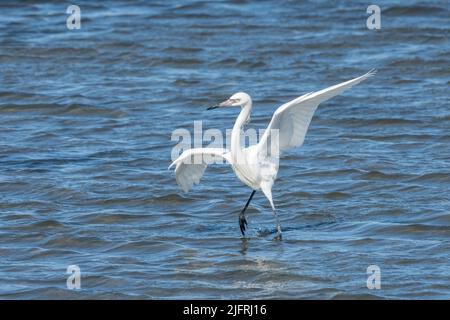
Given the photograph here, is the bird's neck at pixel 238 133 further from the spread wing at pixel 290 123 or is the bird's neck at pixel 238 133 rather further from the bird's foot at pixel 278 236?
the bird's foot at pixel 278 236

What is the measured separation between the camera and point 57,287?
→ 900 centimetres

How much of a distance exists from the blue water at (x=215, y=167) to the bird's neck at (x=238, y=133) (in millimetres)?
835

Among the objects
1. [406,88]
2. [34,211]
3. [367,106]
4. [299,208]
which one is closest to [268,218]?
[299,208]

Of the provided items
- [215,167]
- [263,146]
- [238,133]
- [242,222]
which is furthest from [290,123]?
[215,167]

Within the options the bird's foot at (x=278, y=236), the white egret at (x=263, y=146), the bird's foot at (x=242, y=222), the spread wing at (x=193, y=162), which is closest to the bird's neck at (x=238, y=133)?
the white egret at (x=263, y=146)

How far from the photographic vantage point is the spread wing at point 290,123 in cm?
962

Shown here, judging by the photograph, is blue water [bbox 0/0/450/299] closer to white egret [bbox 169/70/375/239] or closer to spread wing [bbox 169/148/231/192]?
spread wing [bbox 169/148/231/192]

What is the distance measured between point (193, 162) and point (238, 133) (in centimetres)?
72

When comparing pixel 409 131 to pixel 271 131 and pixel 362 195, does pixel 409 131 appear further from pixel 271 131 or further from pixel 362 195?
pixel 271 131

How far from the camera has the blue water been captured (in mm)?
9414

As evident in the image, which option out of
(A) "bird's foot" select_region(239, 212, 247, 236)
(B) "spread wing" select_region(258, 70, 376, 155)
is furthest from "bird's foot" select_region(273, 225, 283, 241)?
(B) "spread wing" select_region(258, 70, 376, 155)

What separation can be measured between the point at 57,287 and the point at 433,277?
3.07 metres

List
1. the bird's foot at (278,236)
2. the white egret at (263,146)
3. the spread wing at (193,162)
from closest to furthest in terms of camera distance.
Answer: the white egret at (263,146)
the bird's foot at (278,236)
the spread wing at (193,162)

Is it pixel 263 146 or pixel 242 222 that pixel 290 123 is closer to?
pixel 263 146
